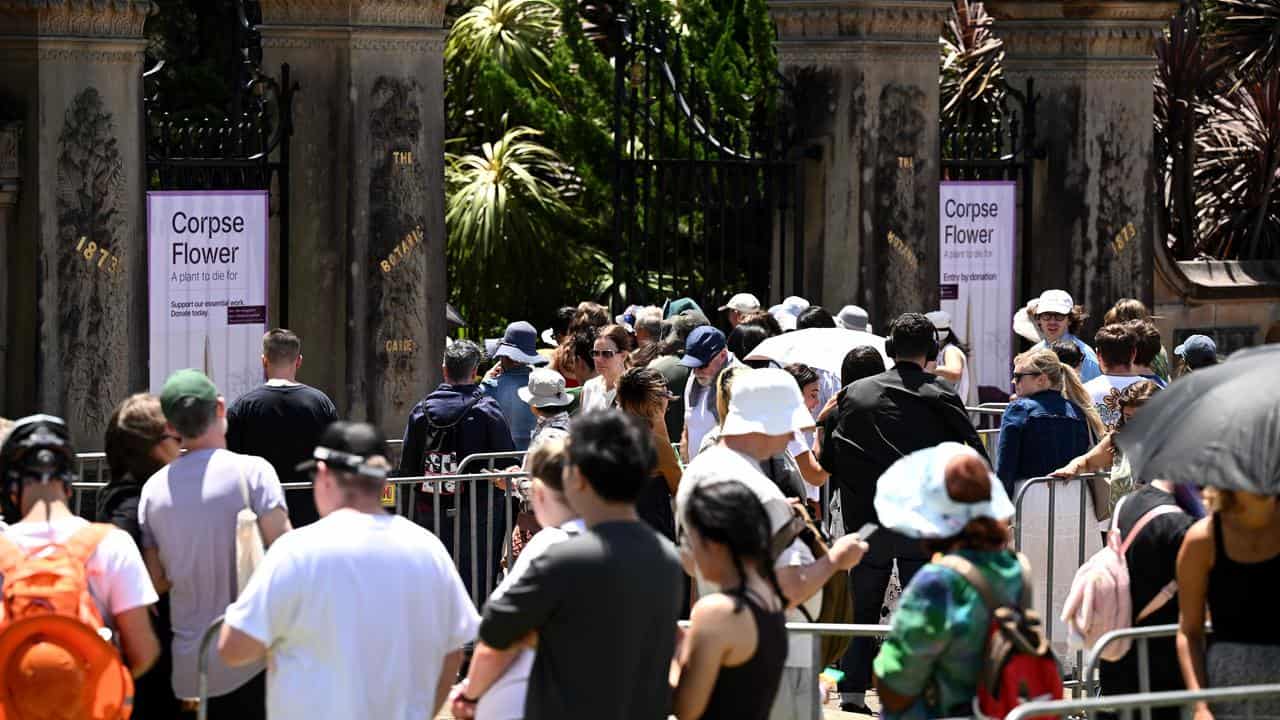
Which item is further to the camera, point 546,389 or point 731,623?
point 546,389

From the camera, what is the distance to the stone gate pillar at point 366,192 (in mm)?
12492

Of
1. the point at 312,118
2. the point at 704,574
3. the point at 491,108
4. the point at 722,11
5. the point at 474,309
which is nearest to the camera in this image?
the point at 704,574

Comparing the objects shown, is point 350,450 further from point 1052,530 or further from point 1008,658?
point 1052,530

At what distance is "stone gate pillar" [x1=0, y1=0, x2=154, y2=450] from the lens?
11.5m

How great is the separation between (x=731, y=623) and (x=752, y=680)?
17 cm

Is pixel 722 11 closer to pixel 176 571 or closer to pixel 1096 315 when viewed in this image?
pixel 1096 315

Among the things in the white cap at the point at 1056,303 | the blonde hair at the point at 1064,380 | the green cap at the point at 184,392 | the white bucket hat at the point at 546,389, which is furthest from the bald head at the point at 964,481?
the white cap at the point at 1056,303

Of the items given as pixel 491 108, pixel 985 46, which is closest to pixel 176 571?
pixel 985 46

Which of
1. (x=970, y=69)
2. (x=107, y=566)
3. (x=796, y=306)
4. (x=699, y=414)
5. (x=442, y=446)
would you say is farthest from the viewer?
(x=970, y=69)

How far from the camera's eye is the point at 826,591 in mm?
7336

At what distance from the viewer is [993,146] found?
1502cm

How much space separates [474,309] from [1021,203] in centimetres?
649

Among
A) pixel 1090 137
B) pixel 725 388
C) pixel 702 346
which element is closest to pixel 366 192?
pixel 702 346

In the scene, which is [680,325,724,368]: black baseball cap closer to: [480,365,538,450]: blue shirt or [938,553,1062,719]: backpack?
[480,365,538,450]: blue shirt
